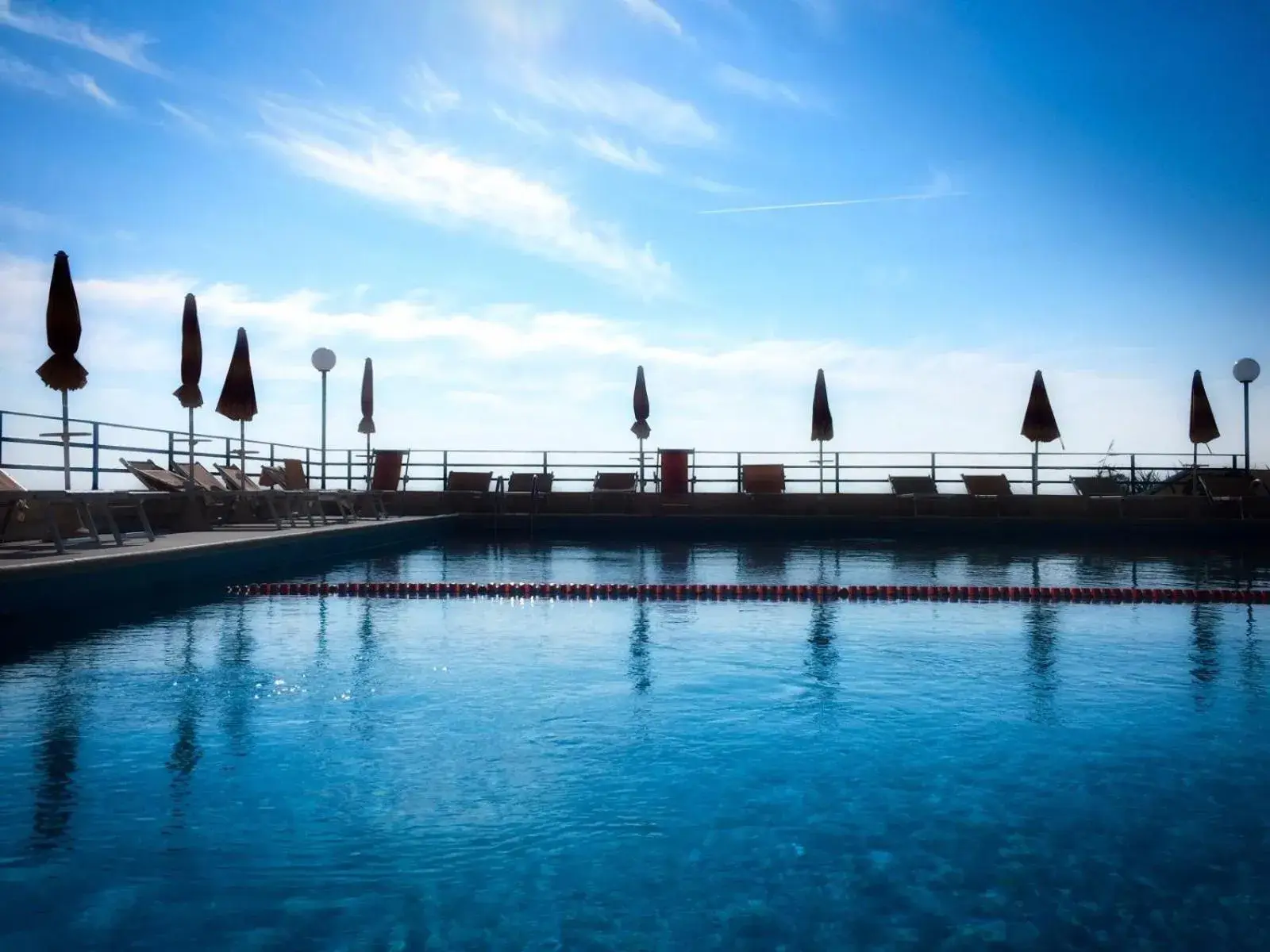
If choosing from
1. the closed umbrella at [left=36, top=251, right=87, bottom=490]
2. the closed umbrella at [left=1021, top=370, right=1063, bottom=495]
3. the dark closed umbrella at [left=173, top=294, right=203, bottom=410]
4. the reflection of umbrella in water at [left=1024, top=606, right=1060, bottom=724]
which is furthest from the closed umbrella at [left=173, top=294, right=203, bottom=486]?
the closed umbrella at [left=1021, top=370, right=1063, bottom=495]

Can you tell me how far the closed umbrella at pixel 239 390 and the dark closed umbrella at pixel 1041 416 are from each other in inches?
553

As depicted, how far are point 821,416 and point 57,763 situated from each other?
17.6 metres

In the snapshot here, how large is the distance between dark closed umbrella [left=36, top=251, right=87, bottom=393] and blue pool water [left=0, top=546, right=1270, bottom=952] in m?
4.99

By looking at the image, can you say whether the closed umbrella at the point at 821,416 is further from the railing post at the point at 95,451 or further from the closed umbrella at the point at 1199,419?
the railing post at the point at 95,451

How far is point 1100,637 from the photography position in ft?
22.3

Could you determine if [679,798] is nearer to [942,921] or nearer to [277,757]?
[942,921]

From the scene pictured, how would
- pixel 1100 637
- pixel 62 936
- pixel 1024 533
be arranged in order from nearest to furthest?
pixel 62 936 → pixel 1100 637 → pixel 1024 533

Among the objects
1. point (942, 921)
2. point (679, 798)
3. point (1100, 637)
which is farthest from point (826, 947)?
point (1100, 637)

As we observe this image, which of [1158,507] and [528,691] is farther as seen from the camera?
[1158,507]

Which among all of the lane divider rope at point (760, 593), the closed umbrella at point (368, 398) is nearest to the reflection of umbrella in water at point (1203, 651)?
the lane divider rope at point (760, 593)

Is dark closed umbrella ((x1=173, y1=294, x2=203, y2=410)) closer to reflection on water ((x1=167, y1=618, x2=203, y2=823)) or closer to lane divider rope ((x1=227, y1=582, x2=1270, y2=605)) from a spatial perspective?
lane divider rope ((x1=227, y1=582, x2=1270, y2=605))

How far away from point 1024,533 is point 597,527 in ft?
25.6

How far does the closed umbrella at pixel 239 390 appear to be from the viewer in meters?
14.5

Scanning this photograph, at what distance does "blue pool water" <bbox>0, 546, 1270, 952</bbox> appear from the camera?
2580 millimetres
